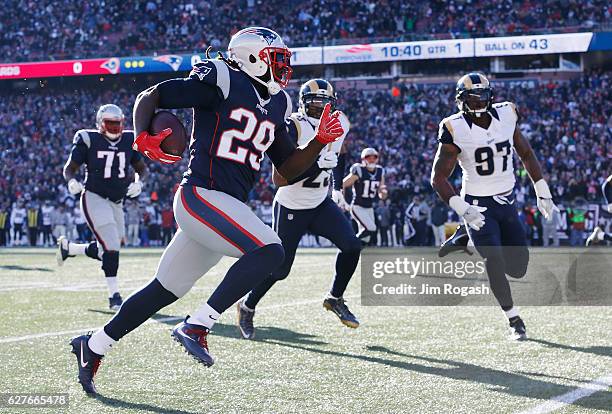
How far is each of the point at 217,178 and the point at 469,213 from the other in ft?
7.80

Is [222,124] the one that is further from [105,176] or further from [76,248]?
[76,248]

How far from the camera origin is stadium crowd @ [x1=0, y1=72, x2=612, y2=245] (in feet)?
68.8

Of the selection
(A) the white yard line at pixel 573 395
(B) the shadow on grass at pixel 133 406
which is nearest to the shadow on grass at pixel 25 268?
(B) the shadow on grass at pixel 133 406

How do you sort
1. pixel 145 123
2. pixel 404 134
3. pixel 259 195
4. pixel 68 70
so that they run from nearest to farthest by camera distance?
pixel 145 123 < pixel 259 195 < pixel 404 134 < pixel 68 70

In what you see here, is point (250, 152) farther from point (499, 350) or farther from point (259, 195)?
point (259, 195)

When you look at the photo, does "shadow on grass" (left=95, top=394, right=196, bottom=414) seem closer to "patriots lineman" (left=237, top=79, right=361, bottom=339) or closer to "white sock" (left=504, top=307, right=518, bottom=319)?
"patriots lineman" (left=237, top=79, right=361, bottom=339)

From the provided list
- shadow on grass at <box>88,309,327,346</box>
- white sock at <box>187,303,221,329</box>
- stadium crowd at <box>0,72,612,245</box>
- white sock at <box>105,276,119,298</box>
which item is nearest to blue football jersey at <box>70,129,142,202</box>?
white sock at <box>105,276,119,298</box>

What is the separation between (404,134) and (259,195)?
4869 mm

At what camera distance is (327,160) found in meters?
6.16

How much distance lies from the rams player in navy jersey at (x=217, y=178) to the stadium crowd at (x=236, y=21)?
80.7 feet

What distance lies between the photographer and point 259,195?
956 inches

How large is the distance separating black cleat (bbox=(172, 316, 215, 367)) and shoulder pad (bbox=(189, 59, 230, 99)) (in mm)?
1020

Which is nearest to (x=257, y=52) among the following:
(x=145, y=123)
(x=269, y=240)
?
(x=145, y=123)

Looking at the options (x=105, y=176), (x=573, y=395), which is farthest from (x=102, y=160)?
(x=573, y=395)
